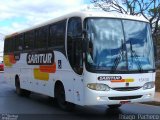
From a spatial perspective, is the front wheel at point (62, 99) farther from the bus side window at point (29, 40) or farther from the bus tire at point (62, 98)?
the bus side window at point (29, 40)

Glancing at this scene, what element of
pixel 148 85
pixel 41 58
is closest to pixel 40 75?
pixel 41 58

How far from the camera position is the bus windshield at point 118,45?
12.5 meters

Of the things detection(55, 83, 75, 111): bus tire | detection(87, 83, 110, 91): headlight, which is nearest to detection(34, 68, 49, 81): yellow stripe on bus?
detection(55, 83, 75, 111): bus tire

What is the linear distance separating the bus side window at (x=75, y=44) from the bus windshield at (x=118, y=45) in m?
0.39

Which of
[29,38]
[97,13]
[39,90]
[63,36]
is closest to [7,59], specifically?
[29,38]

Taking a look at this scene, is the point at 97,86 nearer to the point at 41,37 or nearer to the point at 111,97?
the point at 111,97

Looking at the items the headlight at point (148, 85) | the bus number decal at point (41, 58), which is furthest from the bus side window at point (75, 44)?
the headlight at point (148, 85)

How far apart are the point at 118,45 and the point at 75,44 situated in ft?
4.27

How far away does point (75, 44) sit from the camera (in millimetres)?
13109

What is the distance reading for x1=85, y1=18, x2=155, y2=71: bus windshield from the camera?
12.5 m

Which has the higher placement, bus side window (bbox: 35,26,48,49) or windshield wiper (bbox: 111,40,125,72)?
bus side window (bbox: 35,26,48,49)

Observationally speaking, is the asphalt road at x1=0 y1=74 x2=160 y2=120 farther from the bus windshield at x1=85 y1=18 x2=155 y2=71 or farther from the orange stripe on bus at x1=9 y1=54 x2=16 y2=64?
the orange stripe on bus at x1=9 y1=54 x2=16 y2=64

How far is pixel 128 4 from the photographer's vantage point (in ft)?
93.5

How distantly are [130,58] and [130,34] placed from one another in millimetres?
766
